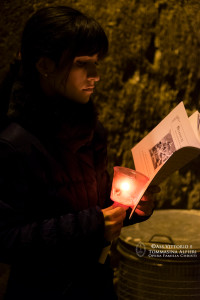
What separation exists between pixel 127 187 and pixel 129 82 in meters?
1.38

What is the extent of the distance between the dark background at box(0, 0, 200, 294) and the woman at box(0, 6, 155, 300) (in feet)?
3.85

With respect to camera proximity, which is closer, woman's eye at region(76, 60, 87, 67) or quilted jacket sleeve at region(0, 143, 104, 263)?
quilted jacket sleeve at region(0, 143, 104, 263)

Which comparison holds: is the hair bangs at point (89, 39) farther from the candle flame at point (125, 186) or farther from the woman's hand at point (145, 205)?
the woman's hand at point (145, 205)

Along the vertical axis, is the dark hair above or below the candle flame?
above

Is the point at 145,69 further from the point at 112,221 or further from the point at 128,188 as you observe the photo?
the point at 112,221

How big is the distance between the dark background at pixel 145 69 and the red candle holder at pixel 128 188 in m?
1.21

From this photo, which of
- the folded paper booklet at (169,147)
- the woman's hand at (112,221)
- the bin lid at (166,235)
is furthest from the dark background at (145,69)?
the woman's hand at (112,221)

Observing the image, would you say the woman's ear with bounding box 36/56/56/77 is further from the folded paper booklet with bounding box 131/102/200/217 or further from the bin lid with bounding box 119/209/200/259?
the bin lid with bounding box 119/209/200/259

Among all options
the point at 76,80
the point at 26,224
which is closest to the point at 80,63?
the point at 76,80

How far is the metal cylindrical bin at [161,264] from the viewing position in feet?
6.34

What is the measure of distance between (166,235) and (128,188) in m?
0.81

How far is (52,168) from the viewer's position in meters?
1.30

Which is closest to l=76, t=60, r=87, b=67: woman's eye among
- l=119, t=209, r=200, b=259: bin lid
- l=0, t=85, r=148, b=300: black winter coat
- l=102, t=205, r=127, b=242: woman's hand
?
l=0, t=85, r=148, b=300: black winter coat

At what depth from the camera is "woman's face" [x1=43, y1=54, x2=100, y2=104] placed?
4.34 ft
